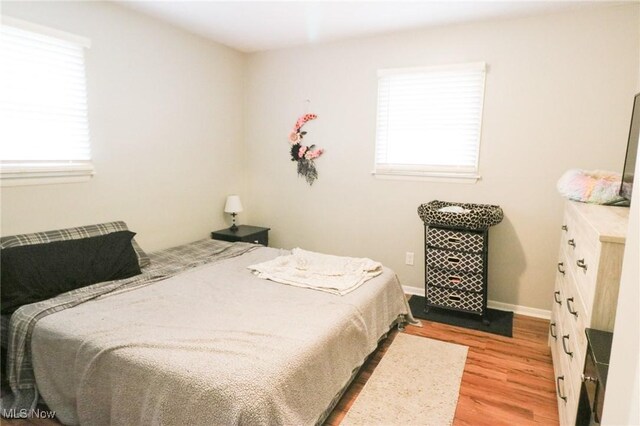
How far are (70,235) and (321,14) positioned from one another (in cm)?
254

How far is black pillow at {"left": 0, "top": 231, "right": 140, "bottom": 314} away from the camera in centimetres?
217

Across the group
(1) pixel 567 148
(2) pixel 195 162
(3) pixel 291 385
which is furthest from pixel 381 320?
(2) pixel 195 162

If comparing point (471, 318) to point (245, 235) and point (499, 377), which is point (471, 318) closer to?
point (499, 377)

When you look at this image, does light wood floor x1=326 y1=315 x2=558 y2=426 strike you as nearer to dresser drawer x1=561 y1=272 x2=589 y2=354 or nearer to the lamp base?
dresser drawer x1=561 y1=272 x2=589 y2=354

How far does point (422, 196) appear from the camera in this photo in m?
3.62

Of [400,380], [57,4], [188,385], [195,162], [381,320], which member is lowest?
[400,380]

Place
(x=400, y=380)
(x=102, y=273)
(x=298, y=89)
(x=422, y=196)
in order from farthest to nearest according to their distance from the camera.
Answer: (x=298, y=89) → (x=422, y=196) → (x=102, y=273) → (x=400, y=380)

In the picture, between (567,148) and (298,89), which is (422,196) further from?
(298,89)

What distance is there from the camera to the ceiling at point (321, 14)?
2883mm

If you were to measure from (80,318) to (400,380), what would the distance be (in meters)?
1.83

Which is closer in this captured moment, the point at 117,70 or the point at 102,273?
the point at 102,273

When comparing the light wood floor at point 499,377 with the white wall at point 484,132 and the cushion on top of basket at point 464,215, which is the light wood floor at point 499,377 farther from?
the cushion on top of basket at point 464,215

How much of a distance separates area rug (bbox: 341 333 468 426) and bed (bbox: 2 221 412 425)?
18 centimetres

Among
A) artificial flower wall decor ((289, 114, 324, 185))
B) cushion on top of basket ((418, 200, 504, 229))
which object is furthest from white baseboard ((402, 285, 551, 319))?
artificial flower wall decor ((289, 114, 324, 185))
